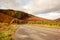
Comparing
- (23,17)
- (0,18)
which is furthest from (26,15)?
(0,18)

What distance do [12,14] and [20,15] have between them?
585 cm

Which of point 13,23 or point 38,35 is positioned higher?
point 38,35

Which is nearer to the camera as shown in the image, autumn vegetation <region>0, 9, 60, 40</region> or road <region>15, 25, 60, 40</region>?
road <region>15, 25, 60, 40</region>

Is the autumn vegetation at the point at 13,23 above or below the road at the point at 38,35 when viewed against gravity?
below

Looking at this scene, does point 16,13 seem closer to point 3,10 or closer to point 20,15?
point 20,15

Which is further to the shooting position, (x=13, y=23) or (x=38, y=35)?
(x=13, y=23)

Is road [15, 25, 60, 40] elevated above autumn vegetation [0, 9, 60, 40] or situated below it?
above

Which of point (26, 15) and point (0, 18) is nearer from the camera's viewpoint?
point (0, 18)

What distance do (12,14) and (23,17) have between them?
804cm

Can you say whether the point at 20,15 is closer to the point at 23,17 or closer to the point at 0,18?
the point at 23,17

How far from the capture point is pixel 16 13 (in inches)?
4528

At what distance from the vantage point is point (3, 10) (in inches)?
4638

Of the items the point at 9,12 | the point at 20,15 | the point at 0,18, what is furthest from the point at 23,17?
the point at 0,18

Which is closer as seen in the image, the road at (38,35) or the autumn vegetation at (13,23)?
the road at (38,35)
